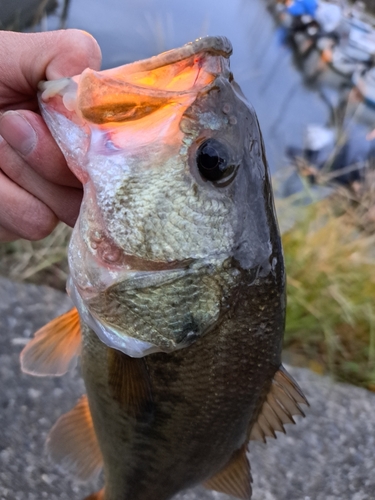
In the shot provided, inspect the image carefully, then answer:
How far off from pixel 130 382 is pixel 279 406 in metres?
0.43

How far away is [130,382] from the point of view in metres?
1.26

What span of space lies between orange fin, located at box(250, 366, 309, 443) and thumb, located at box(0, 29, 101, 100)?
39.8 inches

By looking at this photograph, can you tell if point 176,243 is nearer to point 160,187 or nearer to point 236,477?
point 160,187

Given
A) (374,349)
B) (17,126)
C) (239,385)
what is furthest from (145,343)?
(374,349)

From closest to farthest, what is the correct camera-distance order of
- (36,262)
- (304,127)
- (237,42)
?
(36,262) < (304,127) < (237,42)

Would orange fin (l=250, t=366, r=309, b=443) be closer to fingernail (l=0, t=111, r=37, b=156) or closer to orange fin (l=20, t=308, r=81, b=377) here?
orange fin (l=20, t=308, r=81, b=377)

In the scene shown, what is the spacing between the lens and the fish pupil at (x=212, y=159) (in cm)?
109

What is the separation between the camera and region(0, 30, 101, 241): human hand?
128cm

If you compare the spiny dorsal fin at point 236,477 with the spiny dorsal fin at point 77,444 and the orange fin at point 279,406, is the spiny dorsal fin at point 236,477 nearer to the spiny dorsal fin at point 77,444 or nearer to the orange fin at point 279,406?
the orange fin at point 279,406

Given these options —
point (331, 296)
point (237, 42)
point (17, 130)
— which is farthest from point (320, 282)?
point (237, 42)

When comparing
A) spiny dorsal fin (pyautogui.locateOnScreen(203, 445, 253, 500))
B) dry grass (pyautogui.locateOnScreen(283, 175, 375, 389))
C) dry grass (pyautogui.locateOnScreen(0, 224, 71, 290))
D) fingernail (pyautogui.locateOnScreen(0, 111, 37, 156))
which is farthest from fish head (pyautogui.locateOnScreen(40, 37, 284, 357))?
dry grass (pyautogui.locateOnScreen(283, 175, 375, 389))

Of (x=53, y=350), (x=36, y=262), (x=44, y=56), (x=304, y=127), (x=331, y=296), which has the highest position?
(x=44, y=56)

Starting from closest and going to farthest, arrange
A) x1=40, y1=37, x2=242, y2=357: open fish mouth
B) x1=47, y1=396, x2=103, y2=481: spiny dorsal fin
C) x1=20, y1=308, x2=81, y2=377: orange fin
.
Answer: x1=40, y1=37, x2=242, y2=357: open fish mouth
x1=20, y1=308, x2=81, y2=377: orange fin
x1=47, y1=396, x2=103, y2=481: spiny dorsal fin

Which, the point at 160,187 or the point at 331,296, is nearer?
the point at 160,187
